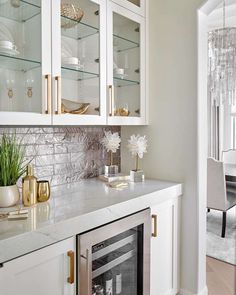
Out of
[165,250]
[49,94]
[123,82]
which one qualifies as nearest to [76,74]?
[49,94]

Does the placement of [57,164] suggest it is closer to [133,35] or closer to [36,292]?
[36,292]

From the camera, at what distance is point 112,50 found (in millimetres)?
1973

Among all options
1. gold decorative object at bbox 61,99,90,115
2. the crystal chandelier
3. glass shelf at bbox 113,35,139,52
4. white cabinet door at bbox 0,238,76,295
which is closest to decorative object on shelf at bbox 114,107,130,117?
gold decorative object at bbox 61,99,90,115

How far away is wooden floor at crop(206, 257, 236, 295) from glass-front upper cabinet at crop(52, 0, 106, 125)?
1685 mm

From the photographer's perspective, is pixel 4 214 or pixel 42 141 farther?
pixel 42 141

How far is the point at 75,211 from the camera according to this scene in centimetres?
138

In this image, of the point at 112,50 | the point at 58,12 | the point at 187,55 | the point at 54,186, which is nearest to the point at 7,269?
the point at 54,186

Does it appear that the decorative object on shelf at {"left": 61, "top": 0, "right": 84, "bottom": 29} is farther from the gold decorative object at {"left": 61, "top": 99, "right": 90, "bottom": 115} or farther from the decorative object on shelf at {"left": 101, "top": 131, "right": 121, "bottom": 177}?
the decorative object on shelf at {"left": 101, "top": 131, "right": 121, "bottom": 177}

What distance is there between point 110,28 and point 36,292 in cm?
166

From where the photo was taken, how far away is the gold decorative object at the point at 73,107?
5.73ft

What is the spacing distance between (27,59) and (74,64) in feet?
1.08

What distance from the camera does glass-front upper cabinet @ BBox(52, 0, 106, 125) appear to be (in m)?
1.72

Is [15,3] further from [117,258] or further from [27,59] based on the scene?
[117,258]

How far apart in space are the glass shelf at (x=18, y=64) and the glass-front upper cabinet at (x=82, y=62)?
0.53 feet
